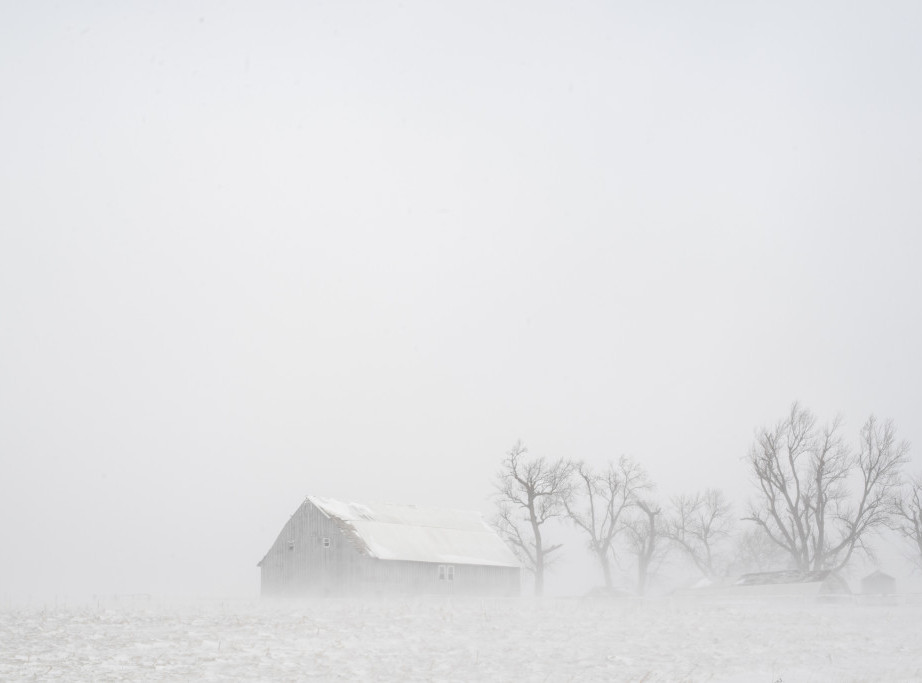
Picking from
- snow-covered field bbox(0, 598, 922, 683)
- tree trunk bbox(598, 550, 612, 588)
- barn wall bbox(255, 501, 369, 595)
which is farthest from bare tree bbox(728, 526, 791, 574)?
snow-covered field bbox(0, 598, 922, 683)

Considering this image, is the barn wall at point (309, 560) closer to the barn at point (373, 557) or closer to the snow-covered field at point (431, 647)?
the barn at point (373, 557)

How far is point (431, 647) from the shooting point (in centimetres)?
2202

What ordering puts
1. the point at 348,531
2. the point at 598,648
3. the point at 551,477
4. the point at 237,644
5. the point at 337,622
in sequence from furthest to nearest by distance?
the point at 551,477 → the point at 348,531 → the point at 337,622 → the point at 598,648 → the point at 237,644

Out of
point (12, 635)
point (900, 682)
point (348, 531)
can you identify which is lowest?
point (900, 682)

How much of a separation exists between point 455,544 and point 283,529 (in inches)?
506

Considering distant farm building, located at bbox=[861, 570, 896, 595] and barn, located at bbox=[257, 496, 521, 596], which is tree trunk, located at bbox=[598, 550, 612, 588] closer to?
barn, located at bbox=[257, 496, 521, 596]

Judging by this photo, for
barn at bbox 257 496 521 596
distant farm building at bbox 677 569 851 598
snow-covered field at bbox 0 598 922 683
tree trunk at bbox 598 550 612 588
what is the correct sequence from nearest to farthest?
snow-covered field at bbox 0 598 922 683 → distant farm building at bbox 677 569 851 598 → barn at bbox 257 496 521 596 → tree trunk at bbox 598 550 612 588

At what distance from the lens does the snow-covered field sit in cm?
1817

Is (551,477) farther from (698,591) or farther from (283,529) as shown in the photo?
(283,529)

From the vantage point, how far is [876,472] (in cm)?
6197

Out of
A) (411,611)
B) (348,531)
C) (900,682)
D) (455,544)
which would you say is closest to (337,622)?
(411,611)

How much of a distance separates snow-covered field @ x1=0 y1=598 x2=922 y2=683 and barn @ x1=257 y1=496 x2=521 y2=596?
2654cm

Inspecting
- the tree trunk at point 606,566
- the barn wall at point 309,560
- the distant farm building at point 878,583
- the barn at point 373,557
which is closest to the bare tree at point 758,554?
the distant farm building at point 878,583

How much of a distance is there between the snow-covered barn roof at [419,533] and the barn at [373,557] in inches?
3.4
